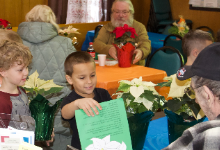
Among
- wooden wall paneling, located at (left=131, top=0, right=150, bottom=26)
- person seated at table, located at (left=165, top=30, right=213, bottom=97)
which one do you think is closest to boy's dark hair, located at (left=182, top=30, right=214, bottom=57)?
person seated at table, located at (left=165, top=30, right=213, bottom=97)

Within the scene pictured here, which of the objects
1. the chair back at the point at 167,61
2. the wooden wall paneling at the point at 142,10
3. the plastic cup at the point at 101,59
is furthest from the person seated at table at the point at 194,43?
the wooden wall paneling at the point at 142,10

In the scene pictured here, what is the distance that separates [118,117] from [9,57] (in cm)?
74

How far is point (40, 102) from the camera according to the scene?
1.13 m

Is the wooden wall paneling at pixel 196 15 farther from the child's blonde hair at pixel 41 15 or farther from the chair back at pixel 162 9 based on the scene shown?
the child's blonde hair at pixel 41 15

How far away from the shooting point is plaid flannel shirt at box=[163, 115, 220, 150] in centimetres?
63

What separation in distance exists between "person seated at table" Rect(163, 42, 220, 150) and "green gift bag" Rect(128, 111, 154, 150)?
365 millimetres

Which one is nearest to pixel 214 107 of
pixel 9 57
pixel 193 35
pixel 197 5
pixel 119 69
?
pixel 9 57

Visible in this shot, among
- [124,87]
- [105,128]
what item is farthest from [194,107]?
[105,128]

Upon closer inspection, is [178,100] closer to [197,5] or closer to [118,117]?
[118,117]

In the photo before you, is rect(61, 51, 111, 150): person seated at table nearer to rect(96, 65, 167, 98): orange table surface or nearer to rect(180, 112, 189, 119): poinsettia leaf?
rect(180, 112, 189, 119): poinsettia leaf

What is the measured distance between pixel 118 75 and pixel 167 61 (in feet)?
2.43

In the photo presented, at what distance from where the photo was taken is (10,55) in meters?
1.39

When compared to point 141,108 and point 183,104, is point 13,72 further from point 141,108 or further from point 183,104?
point 183,104

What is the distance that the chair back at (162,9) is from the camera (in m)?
6.88
